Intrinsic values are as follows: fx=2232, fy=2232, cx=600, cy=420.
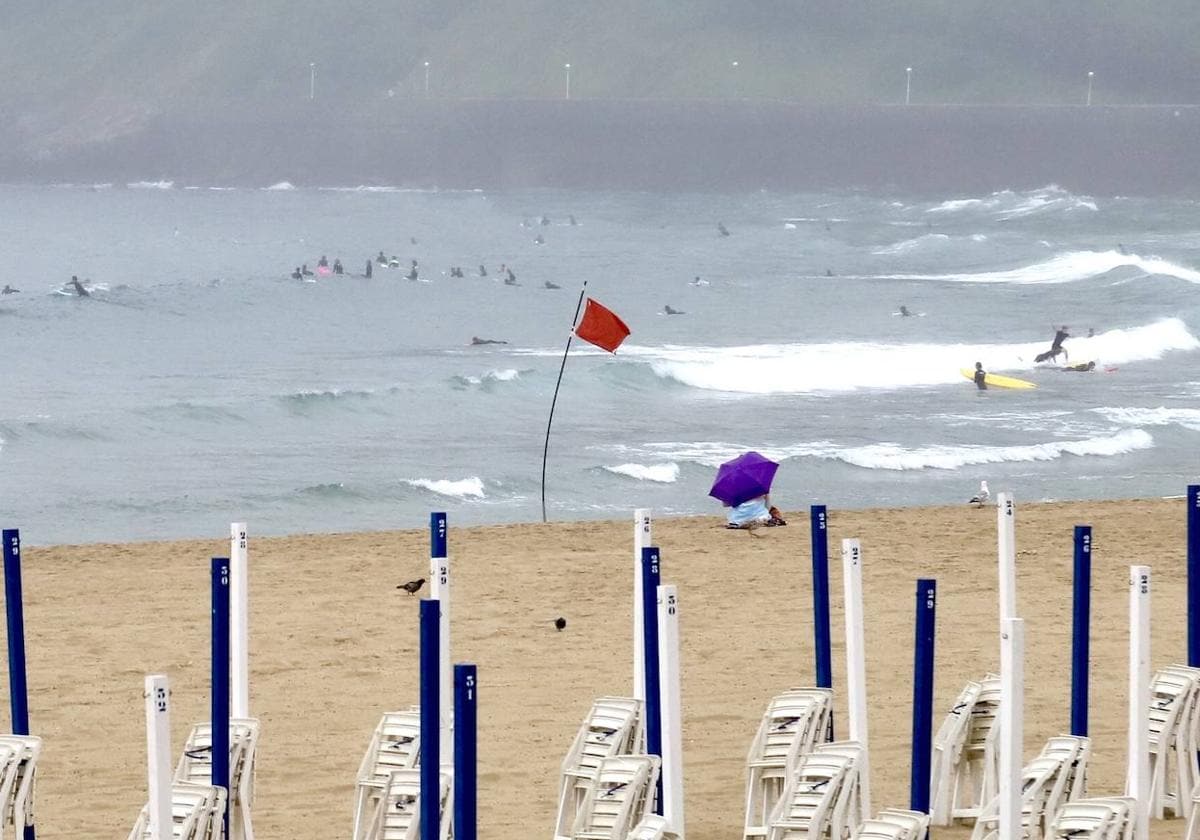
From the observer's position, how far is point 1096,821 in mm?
8695

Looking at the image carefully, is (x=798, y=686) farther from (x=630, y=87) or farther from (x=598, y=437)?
(x=630, y=87)

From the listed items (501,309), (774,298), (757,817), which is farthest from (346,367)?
(757,817)

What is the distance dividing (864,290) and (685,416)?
107 ft

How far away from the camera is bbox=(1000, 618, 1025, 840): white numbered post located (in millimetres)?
7703

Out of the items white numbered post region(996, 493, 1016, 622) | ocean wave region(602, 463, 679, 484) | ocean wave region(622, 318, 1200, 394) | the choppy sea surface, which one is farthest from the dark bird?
ocean wave region(622, 318, 1200, 394)

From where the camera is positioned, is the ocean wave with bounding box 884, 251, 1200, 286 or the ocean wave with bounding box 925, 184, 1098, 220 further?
the ocean wave with bounding box 925, 184, 1098, 220

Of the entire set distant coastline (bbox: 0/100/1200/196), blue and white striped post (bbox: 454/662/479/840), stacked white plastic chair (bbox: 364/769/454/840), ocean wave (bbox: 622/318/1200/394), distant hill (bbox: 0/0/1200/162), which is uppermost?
distant hill (bbox: 0/0/1200/162)

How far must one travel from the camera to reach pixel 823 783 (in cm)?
916

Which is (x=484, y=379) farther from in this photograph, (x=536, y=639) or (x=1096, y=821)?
(x=1096, y=821)

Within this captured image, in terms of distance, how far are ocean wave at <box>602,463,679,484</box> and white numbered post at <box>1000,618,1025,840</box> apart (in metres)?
21.0

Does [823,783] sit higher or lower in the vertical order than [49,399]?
lower

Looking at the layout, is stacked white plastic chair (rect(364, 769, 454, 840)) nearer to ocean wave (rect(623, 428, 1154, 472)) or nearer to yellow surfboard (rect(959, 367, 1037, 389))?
ocean wave (rect(623, 428, 1154, 472))

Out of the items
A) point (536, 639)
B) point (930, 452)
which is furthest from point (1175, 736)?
point (930, 452)

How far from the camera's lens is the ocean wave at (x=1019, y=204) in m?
112
